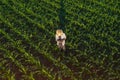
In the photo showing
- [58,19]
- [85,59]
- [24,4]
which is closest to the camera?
[85,59]

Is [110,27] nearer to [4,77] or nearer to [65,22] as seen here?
[65,22]

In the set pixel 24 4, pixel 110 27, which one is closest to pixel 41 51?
pixel 110 27

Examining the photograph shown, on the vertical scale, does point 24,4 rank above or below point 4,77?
above

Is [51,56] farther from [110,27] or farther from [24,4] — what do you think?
[24,4]

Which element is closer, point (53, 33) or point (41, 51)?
point (41, 51)

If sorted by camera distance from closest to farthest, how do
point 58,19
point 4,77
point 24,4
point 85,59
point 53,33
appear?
point 4,77, point 85,59, point 53,33, point 58,19, point 24,4

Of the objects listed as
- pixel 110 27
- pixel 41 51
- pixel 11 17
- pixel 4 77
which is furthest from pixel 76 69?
pixel 11 17

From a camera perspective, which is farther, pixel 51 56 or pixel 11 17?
pixel 11 17
